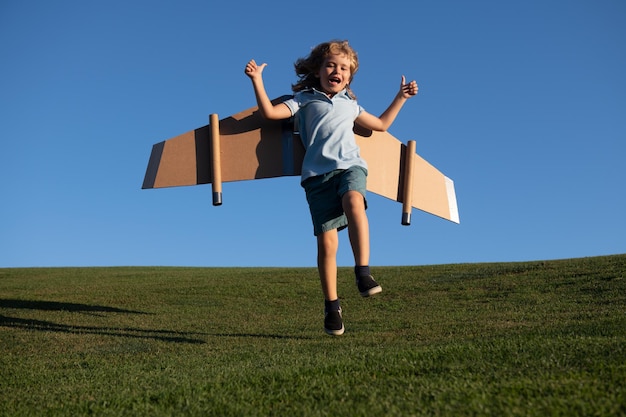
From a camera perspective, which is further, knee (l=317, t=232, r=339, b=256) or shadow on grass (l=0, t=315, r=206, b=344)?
shadow on grass (l=0, t=315, r=206, b=344)

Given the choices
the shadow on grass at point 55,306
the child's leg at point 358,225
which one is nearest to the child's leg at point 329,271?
the child's leg at point 358,225

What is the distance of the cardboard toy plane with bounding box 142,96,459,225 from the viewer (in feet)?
21.1

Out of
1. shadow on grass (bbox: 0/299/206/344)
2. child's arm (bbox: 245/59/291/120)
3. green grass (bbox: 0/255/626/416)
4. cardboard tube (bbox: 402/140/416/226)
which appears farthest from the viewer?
shadow on grass (bbox: 0/299/206/344)

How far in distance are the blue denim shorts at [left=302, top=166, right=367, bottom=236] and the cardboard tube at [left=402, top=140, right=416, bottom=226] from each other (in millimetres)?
2086

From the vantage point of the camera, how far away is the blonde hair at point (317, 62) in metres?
5.44

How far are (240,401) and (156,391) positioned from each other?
0.64 metres

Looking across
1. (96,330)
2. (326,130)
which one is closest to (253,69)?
(326,130)

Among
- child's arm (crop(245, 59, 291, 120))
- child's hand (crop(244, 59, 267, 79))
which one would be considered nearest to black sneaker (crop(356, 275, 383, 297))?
child's arm (crop(245, 59, 291, 120))

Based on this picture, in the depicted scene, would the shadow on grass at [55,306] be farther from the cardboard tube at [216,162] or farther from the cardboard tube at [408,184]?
the cardboard tube at [408,184]

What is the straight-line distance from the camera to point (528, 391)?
2.54 metres

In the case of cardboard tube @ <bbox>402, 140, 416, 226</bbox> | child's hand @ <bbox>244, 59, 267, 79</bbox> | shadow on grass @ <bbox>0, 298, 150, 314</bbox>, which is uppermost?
child's hand @ <bbox>244, 59, 267, 79</bbox>

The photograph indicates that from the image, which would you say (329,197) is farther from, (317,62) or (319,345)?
(319,345)

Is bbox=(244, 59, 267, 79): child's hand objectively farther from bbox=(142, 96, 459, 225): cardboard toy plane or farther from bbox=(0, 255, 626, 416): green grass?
bbox=(0, 255, 626, 416): green grass

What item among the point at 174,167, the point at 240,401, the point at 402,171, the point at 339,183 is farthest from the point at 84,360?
the point at 402,171
